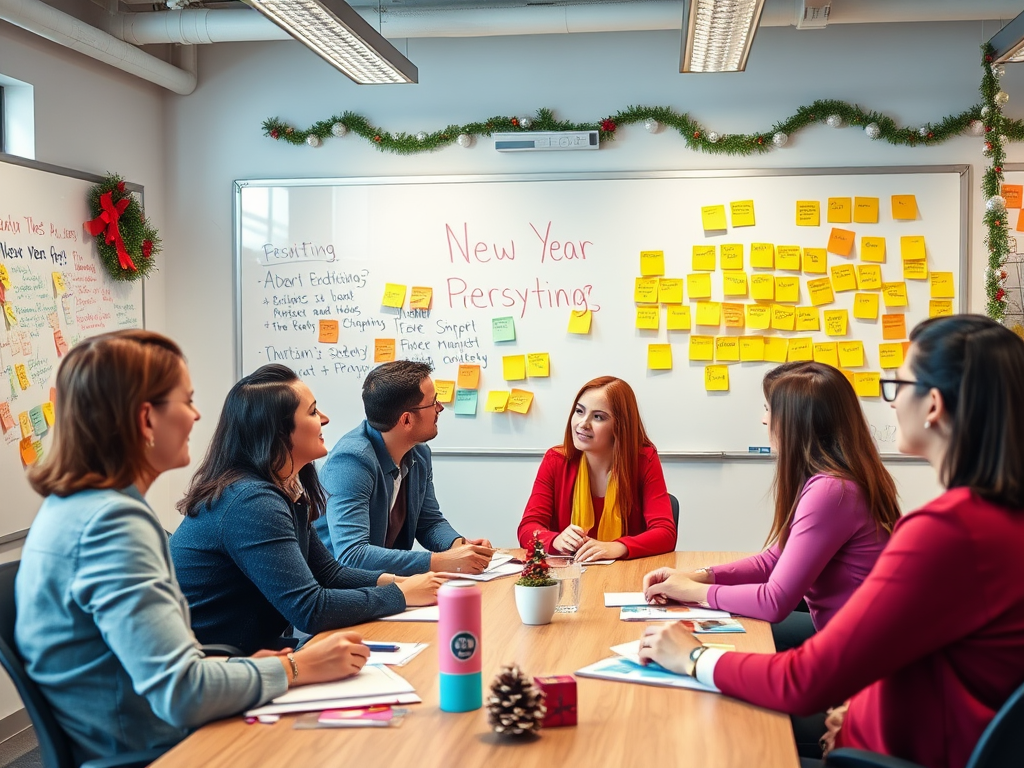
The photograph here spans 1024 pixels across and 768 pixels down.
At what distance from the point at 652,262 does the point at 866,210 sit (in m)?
0.93

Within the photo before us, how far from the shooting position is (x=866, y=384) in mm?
4234

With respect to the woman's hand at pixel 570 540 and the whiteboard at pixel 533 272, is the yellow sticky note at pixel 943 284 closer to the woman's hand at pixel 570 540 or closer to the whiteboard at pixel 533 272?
the whiteboard at pixel 533 272

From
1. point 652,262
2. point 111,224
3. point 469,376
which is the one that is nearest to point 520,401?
point 469,376

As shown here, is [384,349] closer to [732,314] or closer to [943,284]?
[732,314]

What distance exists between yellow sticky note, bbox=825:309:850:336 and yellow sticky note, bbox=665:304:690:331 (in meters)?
0.59

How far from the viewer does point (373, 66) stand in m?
3.69

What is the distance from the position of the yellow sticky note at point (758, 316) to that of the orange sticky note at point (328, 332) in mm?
1852

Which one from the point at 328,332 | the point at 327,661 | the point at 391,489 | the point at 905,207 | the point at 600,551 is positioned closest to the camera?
the point at 327,661

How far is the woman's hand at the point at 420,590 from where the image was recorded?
229 cm

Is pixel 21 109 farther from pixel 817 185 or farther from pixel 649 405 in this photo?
pixel 817 185

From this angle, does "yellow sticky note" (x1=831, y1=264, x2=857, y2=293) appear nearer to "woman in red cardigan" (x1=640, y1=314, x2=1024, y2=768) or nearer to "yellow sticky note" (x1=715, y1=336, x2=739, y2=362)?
"yellow sticky note" (x1=715, y1=336, x2=739, y2=362)

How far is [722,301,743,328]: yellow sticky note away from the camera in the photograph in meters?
4.30

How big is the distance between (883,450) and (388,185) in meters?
2.49

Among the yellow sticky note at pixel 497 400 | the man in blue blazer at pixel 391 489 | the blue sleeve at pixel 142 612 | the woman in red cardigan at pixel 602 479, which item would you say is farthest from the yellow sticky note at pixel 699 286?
the blue sleeve at pixel 142 612
